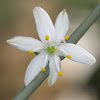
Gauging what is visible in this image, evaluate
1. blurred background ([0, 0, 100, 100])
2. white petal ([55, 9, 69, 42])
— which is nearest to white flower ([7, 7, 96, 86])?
white petal ([55, 9, 69, 42])

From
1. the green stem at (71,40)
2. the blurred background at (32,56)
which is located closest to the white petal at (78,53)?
the green stem at (71,40)

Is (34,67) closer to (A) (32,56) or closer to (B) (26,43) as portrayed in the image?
(B) (26,43)

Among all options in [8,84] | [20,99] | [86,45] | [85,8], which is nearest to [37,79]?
[20,99]

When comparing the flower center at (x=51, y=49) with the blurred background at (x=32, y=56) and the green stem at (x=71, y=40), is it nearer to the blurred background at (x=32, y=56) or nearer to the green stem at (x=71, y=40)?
the green stem at (x=71, y=40)

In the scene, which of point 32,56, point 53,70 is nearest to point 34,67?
point 53,70

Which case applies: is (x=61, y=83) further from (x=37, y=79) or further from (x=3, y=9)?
(x=37, y=79)
